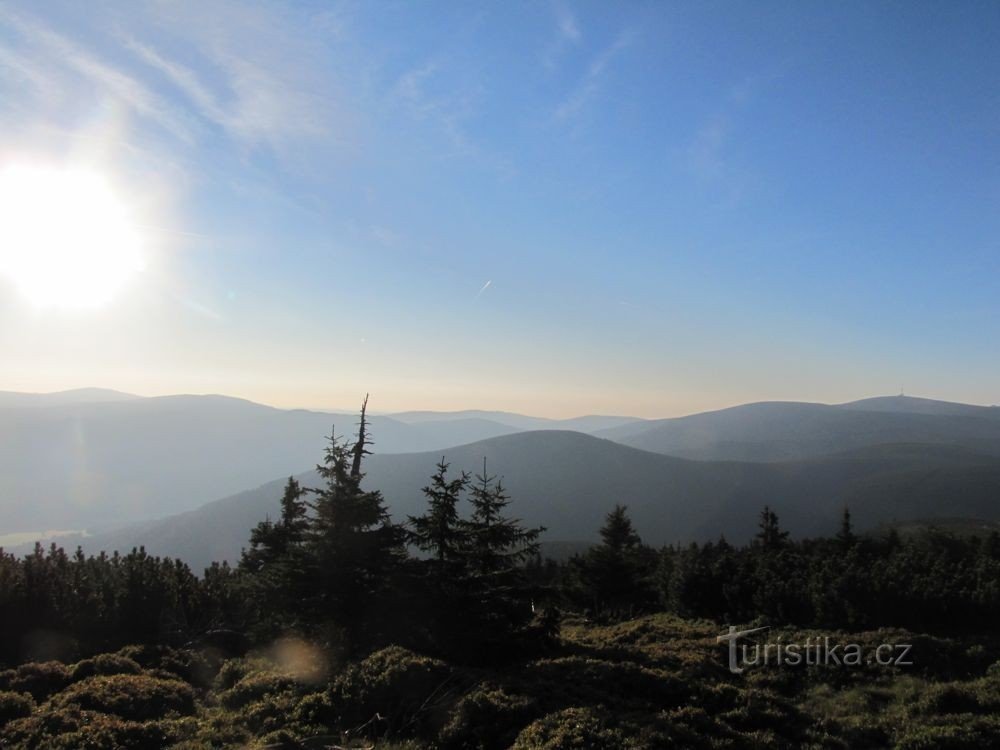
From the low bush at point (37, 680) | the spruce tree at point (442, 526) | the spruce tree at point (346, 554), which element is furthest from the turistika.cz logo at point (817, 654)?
the low bush at point (37, 680)

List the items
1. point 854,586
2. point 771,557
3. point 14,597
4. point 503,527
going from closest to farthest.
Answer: point 503,527 < point 854,586 < point 14,597 < point 771,557

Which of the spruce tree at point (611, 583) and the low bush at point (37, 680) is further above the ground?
the low bush at point (37, 680)

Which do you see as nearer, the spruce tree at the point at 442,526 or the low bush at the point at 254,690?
the low bush at the point at 254,690

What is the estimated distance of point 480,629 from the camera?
2119 centimetres

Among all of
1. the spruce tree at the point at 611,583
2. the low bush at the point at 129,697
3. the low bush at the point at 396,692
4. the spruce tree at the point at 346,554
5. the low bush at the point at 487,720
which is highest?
the spruce tree at the point at 346,554

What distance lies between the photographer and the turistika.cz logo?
17.9 m

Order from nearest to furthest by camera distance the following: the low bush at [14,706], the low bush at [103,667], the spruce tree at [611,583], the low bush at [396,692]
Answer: the low bush at [396,692] → the low bush at [14,706] → the low bush at [103,667] → the spruce tree at [611,583]

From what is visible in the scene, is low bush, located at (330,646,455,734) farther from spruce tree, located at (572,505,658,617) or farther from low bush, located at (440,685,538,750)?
spruce tree, located at (572,505,658,617)

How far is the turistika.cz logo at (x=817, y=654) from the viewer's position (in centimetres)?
1786

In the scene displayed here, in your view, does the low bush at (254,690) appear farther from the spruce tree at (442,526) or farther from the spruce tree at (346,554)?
the spruce tree at (442,526)

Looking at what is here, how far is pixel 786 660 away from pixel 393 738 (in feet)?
42.7

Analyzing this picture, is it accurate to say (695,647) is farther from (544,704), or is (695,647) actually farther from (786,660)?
(544,704)

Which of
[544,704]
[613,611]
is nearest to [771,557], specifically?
[613,611]

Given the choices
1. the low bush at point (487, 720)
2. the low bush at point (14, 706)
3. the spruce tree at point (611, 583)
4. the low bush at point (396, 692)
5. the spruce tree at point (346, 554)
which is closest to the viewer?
the low bush at point (487, 720)
